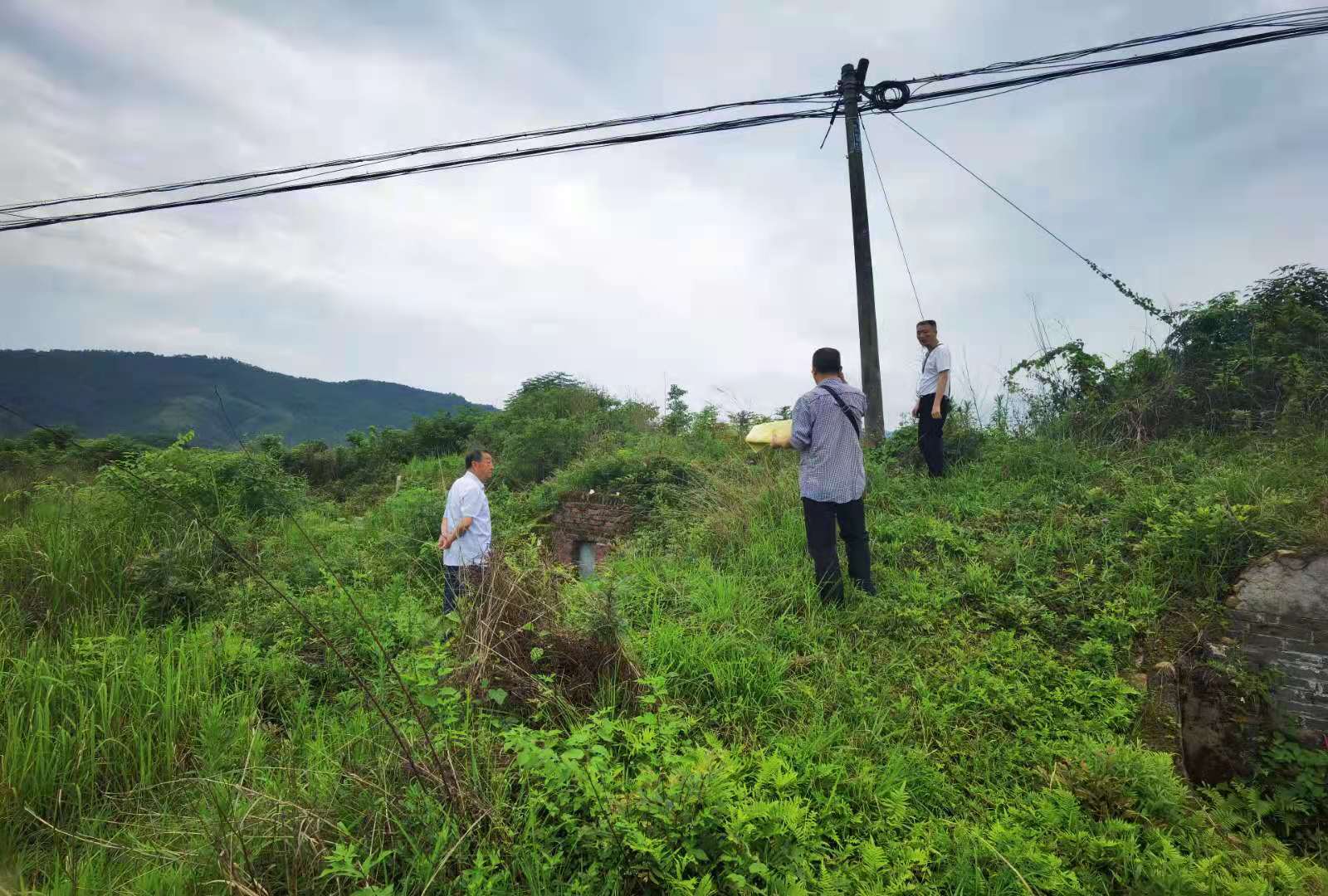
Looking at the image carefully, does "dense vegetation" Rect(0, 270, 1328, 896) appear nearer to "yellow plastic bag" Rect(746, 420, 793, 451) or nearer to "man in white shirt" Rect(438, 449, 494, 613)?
"man in white shirt" Rect(438, 449, 494, 613)

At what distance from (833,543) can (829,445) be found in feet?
2.63

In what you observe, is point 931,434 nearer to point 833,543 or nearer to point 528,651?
point 833,543

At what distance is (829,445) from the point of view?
4.95m

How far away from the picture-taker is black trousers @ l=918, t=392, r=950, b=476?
278 inches

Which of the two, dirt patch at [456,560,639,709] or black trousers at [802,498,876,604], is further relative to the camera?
black trousers at [802,498,876,604]

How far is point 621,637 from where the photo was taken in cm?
361

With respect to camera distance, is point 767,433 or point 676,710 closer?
point 676,710

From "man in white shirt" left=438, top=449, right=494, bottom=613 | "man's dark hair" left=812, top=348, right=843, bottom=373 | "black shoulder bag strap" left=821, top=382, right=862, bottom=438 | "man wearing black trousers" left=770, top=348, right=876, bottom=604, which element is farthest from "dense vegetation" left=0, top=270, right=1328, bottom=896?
"man's dark hair" left=812, top=348, right=843, bottom=373

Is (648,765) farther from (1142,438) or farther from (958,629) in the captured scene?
(1142,438)

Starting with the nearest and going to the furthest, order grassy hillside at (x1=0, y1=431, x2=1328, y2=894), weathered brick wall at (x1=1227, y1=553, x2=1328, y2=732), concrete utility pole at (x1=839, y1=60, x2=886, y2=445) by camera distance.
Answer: grassy hillside at (x1=0, y1=431, x2=1328, y2=894)
weathered brick wall at (x1=1227, y1=553, x2=1328, y2=732)
concrete utility pole at (x1=839, y1=60, x2=886, y2=445)

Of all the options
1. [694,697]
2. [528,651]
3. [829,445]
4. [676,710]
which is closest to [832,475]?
Result: [829,445]

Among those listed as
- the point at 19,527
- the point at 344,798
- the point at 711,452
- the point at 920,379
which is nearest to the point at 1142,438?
the point at 920,379

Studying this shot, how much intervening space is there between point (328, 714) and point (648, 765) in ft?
7.39

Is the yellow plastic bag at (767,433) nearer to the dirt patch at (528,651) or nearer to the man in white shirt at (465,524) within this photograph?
the man in white shirt at (465,524)
